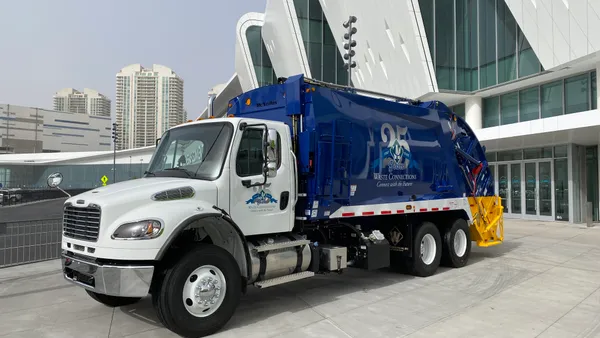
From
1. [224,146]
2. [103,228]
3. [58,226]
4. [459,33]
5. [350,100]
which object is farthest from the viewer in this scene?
[459,33]

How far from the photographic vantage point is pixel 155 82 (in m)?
105

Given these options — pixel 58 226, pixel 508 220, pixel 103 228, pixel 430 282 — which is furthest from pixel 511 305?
pixel 508 220

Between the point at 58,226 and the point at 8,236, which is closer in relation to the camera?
the point at 8,236

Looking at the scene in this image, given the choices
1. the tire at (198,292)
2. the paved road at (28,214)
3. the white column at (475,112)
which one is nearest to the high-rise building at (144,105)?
the paved road at (28,214)

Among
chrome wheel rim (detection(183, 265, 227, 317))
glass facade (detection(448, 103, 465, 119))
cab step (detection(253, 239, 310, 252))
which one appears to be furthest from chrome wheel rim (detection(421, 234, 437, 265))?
glass facade (detection(448, 103, 465, 119))

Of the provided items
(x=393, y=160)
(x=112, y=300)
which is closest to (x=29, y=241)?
(x=112, y=300)

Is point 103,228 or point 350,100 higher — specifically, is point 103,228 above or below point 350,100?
below

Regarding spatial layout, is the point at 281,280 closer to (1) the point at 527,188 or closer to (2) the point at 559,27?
(2) the point at 559,27

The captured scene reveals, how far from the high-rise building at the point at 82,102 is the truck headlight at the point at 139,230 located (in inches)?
7257

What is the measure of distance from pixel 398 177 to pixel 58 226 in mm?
7867

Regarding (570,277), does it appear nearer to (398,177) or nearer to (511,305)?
(511,305)

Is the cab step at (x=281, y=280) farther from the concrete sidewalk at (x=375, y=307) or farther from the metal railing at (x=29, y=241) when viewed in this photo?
the metal railing at (x=29, y=241)

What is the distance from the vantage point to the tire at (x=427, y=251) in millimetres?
8250

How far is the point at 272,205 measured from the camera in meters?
6.07
